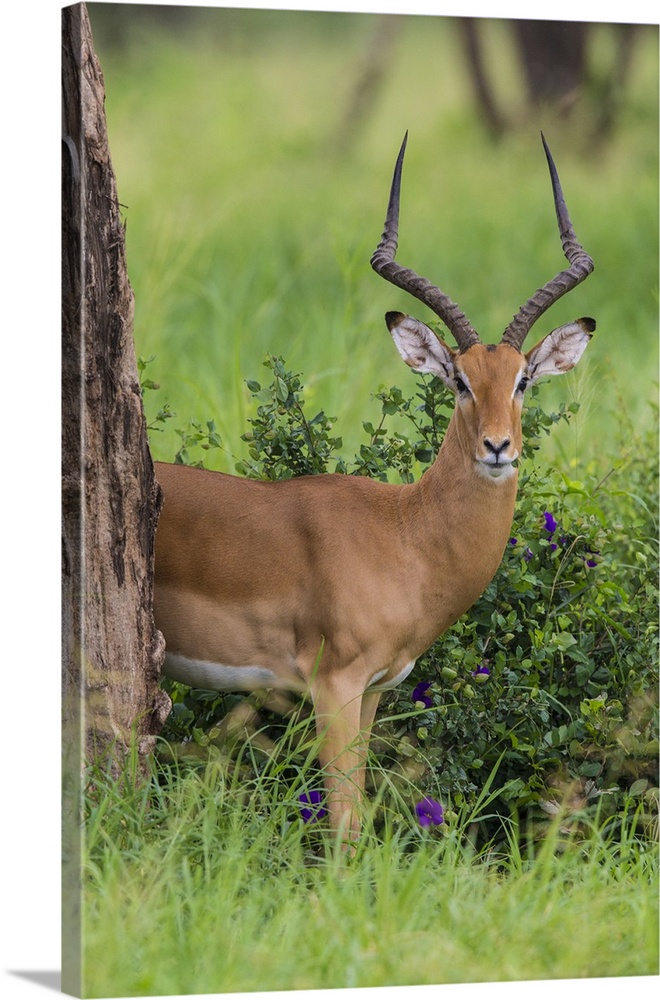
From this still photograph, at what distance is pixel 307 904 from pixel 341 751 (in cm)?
64

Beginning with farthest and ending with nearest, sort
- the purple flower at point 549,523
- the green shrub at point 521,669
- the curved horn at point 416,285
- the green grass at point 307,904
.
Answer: the purple flower at point 549,523 → the green shrub at point 521,669 → the curved horn at point 416,285 → the green grass at point 307,904

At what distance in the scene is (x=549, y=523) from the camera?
705cm

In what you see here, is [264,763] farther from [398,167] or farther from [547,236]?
[547,236]

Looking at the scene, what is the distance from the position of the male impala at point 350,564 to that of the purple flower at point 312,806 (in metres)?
0.04

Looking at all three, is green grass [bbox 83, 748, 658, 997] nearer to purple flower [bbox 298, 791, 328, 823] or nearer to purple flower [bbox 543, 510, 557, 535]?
purple flower [bbox 298, 791, 328, 823]

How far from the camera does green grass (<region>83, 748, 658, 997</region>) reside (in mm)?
5480

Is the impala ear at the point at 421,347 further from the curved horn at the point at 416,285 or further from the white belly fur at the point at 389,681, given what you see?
the white belly fur at the point at 389,681

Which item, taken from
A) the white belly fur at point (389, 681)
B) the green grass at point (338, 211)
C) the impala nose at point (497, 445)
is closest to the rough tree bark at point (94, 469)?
the green grass at point (338, 211)

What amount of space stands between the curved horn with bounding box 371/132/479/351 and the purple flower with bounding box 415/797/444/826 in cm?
162

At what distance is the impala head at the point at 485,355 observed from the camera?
20.0 ft

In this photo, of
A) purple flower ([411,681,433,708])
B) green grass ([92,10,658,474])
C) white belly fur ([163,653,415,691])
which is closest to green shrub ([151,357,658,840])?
purple flower ([411,681,433,708])

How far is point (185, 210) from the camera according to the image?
762 cm

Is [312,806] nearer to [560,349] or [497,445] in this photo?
[497,445]

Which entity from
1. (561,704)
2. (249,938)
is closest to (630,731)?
(561,704)
